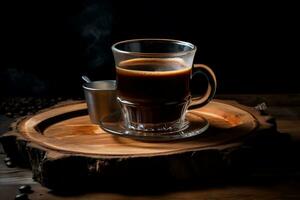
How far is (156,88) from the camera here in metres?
1.55

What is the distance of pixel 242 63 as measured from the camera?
2625mm

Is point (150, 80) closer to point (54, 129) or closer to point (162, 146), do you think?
point (162, 146)

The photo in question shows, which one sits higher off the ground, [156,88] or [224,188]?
Answer: [156,88]

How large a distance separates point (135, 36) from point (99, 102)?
0.92 metres

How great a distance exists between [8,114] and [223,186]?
37.2 inches

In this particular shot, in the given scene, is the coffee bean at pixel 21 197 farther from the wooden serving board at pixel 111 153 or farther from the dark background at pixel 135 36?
the dark background at pixel 135 36

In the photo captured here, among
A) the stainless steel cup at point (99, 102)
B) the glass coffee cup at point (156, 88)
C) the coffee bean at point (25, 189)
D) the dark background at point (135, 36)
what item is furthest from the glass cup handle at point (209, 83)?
the dark background at point (135, 36)

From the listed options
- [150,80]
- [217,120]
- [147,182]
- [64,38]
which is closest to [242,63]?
[64,38]

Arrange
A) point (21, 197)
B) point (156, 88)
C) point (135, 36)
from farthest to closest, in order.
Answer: point (135, 36)
point (156, 88)
point (21, 197)

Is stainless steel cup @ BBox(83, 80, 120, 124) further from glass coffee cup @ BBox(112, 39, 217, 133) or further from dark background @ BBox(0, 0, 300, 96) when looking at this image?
dark background @ BBox(0, 0, 300, 96)

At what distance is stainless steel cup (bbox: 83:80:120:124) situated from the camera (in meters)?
1.67

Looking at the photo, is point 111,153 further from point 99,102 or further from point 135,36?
point 135,36

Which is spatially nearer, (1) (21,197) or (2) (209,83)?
(1) (21,197)

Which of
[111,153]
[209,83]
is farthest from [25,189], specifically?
[209,83]
